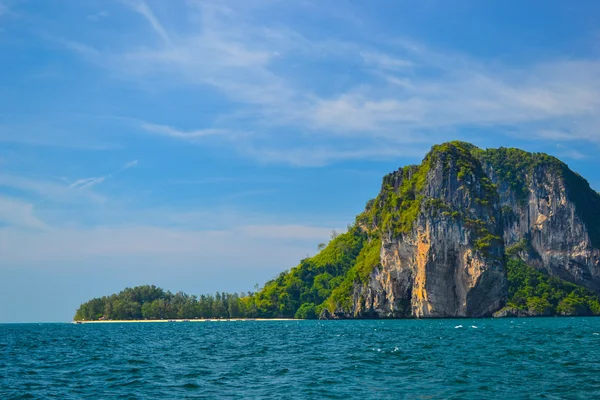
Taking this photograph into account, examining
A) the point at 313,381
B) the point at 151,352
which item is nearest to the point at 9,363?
the point at 151,352

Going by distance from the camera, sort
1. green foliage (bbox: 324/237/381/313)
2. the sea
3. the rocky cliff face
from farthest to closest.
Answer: green foliage (bbox: 324/237/381/313) < the rocky cliff face < the sea

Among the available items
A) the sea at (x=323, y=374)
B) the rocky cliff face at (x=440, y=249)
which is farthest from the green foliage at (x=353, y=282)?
the sea at (x=323, y=374)

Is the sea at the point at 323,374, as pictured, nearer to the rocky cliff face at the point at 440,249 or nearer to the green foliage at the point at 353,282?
the rocky cliff face at the point at 440,249

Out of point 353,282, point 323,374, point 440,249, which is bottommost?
point 323,374

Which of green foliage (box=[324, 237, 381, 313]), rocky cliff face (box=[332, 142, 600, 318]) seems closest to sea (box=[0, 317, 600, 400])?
rocky cliff face (box=[332, 142, 600, 318])

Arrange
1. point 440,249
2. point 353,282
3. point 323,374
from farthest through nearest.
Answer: point 353,282
point 440,249
point 323,374

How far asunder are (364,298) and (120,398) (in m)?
157

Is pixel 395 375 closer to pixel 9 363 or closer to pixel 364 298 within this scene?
pixel 9 363

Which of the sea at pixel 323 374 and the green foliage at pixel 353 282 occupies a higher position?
the green foliage at pixel 353 282

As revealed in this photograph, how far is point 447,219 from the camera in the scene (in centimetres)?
16650

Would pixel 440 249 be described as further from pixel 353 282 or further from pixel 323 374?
pixel 323 374

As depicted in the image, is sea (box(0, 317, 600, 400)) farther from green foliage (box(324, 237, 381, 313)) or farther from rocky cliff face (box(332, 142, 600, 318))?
green foliage (box(324, 237, 381, 313))

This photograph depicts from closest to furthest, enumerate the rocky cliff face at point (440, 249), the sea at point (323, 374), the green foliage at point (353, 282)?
the sea at point (323, 374) → the rocky cliff face at point (440, 249) → the green foliage at point (353, 282)

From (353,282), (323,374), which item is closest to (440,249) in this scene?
(353,282)
